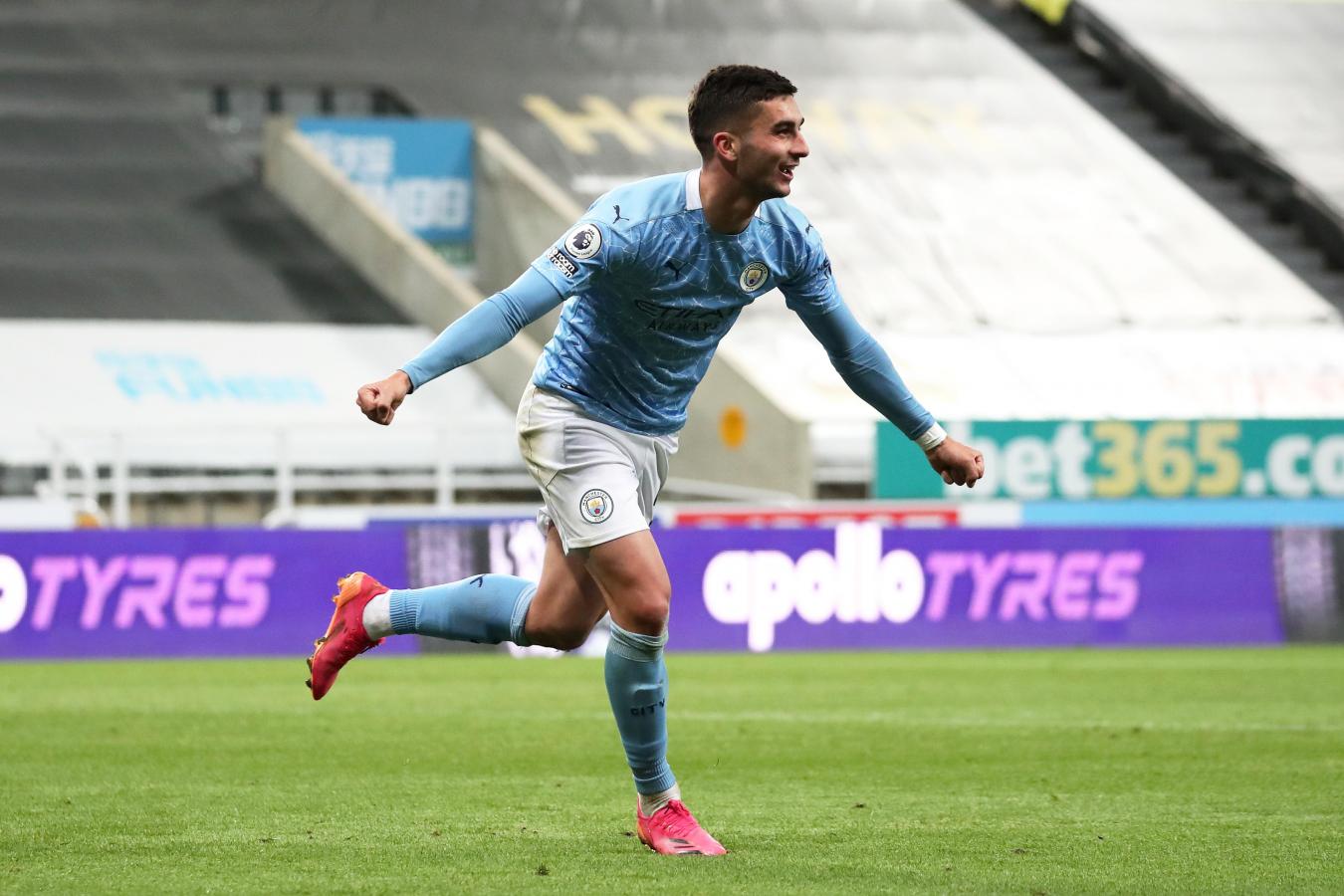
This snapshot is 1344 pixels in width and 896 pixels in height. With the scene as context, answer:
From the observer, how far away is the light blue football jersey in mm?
5637

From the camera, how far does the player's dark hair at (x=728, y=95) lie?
5.64 meters

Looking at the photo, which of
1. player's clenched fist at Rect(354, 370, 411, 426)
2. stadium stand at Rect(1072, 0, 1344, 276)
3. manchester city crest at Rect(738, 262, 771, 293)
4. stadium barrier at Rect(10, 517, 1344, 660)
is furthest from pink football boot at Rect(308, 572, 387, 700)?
stadium stand at Rect(1072, 0, 1344, 276)

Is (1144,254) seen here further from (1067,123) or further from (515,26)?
(515,26)

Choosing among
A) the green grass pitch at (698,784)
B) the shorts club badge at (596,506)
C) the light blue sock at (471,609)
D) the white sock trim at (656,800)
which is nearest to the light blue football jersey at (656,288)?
the shorts club badge at (596,506)

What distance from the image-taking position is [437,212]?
25.8m

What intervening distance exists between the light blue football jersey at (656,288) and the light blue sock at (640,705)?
0.63 metres

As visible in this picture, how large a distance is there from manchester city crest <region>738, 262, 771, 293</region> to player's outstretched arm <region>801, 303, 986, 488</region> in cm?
28

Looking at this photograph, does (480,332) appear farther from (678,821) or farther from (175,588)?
(175,588)

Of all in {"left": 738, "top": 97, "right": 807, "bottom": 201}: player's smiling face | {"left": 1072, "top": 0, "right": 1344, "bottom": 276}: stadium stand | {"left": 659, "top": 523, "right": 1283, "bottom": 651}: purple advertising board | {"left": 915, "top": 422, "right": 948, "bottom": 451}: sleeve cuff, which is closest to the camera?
{"left": 738, "top": 97, "right": 807, "bottom": 201}: player's smiling face

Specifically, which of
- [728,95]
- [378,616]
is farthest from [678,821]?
[728,95]

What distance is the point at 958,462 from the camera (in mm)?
6066

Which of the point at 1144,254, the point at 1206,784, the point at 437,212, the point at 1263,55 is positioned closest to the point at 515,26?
the point at 437,212

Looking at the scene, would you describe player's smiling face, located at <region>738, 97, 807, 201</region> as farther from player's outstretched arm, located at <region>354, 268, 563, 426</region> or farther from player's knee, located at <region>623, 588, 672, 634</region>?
player's knee, located at <region>623, 588, 672, 634</region>

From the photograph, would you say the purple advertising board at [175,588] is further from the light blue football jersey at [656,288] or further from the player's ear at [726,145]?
the player's ear at [726,145]
